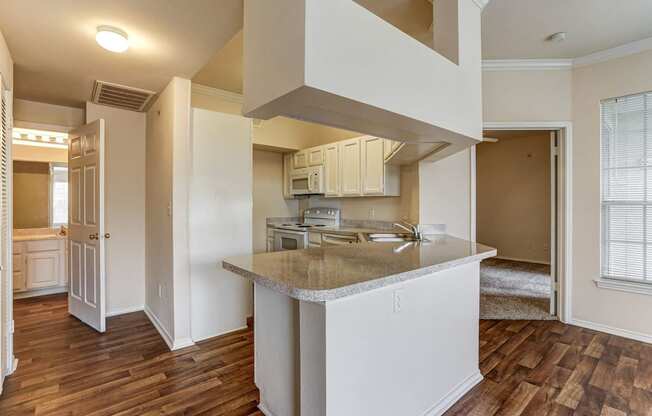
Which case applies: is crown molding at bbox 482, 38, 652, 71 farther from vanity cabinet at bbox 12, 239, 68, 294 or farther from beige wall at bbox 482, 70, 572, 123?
vanity cabinet at bbox 12, 239, 68, 294

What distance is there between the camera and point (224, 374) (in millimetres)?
2275

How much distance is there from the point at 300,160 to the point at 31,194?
3872mm

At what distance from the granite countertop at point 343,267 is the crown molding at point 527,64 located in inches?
83.2

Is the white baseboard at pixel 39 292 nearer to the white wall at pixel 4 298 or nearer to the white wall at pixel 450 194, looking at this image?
the white wall at pixel 4 298

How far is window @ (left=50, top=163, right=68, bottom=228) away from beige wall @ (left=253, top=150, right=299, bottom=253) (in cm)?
282

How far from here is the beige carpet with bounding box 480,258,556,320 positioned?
348 centimetres

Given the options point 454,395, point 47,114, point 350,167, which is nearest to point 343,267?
point 454,395

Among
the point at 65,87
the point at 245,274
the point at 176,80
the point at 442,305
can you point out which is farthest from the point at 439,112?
the point at 65,87

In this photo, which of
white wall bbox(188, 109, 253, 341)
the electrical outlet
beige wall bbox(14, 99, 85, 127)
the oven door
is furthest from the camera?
the oven door

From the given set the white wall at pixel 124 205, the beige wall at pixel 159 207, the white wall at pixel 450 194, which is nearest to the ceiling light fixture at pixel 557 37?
the white wall at pixel 450 194

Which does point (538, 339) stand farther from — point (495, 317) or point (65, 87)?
point (65, 87)

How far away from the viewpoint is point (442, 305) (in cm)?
189

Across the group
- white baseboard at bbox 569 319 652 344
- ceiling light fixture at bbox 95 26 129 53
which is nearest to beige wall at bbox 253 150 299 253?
ceiling light fixture at bbox 95 26 129 53

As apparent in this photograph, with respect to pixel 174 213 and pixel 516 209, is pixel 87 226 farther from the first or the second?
pixel 516 209
